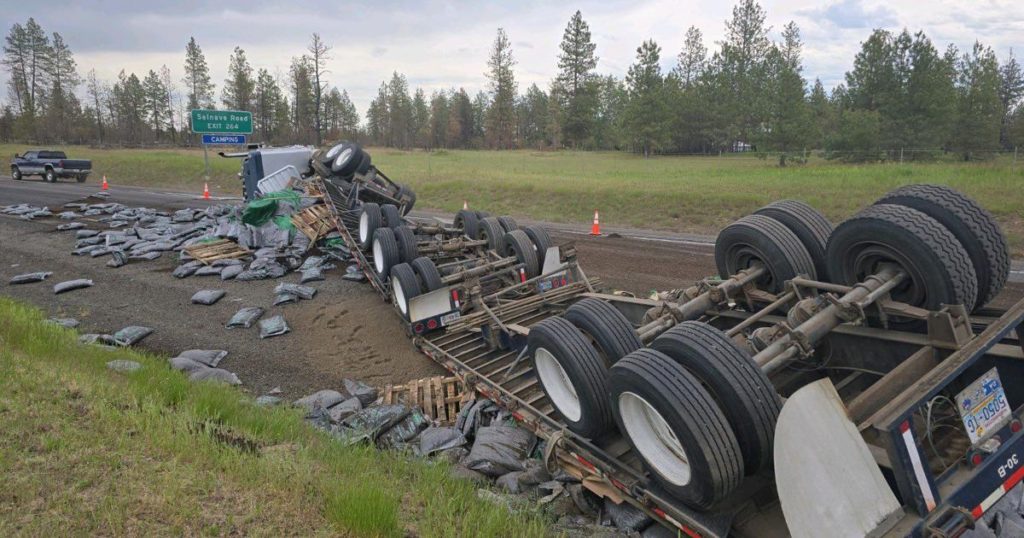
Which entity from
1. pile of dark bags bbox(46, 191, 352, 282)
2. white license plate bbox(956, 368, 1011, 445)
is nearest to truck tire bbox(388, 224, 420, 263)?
pile of dark bags bbox(46, 191, 352, 282)

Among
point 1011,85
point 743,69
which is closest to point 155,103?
point 743,69

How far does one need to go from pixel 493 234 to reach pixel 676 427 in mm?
5864

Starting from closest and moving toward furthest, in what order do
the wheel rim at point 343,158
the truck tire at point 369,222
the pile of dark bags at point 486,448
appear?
the pile of dark bags at point 486,448, the truck tire at point 369,222, the wheel rim at point 343,158

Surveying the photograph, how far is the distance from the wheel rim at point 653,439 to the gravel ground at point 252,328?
3838 millimetres

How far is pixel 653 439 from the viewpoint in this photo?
133 inches

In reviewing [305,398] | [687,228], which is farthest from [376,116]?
[305,398]

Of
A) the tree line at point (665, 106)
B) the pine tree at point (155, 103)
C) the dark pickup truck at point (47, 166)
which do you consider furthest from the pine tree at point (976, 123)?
the pine tree at point (155, 103)

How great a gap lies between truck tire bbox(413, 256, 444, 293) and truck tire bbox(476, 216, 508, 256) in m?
1.33

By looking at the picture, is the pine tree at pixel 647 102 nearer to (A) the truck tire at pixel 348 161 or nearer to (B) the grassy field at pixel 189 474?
(A) the truck tire at pixel 348 161

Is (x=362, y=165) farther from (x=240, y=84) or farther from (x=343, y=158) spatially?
(x=240, y=84)

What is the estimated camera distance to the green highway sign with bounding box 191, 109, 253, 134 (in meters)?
24.6

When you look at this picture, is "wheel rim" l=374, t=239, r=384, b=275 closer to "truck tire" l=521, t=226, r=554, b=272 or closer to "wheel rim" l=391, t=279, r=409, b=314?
"wheel rim" l=391, t=279, r=409, b=314

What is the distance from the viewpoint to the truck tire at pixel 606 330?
390cm

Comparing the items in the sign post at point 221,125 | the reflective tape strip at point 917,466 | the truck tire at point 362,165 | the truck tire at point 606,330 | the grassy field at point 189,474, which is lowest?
the grassy field at point 189,474
